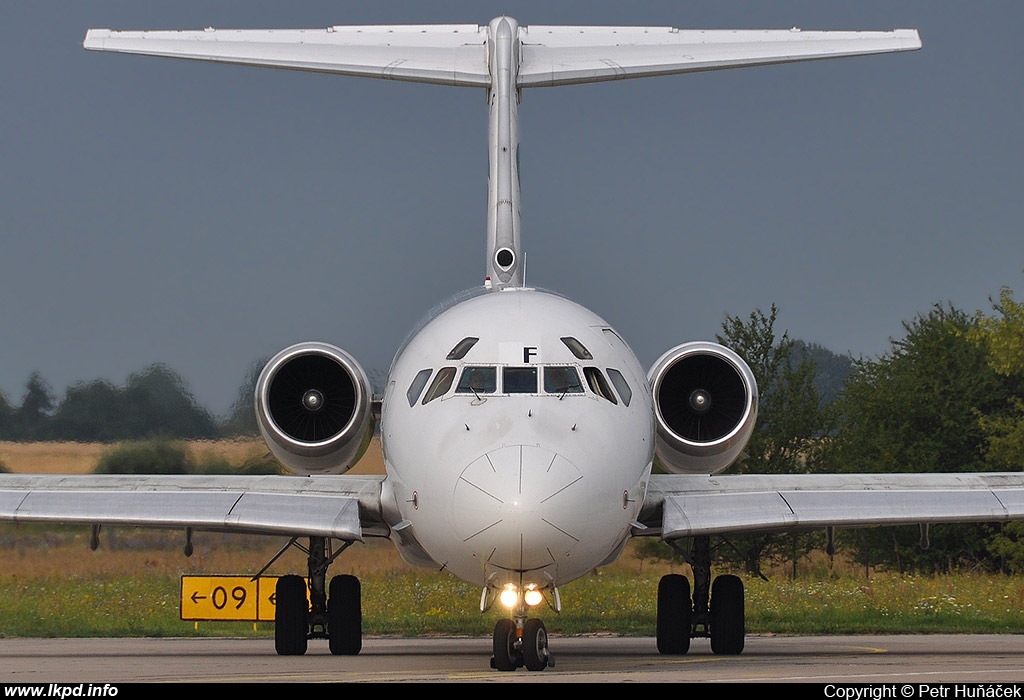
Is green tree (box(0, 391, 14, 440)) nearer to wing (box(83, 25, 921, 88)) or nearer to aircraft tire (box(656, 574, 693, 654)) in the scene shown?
wing (box(83, 25, 921, 88))

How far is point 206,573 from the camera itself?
24.4 m

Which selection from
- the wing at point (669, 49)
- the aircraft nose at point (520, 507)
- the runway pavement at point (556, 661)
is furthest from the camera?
the wing at point (669, 49)

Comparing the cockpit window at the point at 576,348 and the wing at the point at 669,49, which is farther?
the wing at the point at 669,49

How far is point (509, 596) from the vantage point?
12.8m

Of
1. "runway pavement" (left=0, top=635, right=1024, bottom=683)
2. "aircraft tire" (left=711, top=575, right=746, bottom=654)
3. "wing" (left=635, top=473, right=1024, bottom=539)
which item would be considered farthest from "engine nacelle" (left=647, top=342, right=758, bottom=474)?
"runway pavement" (left=0, top=635, right=1024, bottom=683)

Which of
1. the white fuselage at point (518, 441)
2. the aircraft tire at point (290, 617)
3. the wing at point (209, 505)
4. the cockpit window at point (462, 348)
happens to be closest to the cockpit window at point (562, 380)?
the white fuselage at point (518, 441)

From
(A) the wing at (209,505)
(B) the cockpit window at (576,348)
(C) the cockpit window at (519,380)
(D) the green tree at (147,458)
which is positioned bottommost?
(A) the wing at (209,505)

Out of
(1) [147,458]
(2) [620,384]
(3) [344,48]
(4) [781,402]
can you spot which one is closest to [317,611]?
(2) [620,384]

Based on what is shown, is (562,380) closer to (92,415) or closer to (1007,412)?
(92,415)

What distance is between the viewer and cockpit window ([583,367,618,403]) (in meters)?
13.3

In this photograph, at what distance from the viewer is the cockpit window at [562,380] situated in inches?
511

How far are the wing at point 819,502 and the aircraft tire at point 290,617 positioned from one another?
4048 millimetres

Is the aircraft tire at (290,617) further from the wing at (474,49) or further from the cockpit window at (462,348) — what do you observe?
the wing at (474,49)
